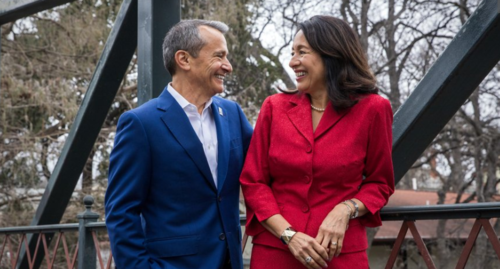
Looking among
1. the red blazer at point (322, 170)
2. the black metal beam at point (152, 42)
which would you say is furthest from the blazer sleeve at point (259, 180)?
the black metal beam at point (152, 42)

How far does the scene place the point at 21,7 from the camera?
451 cm

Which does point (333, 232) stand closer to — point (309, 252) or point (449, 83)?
point (309, 252)

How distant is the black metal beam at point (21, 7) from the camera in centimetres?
418

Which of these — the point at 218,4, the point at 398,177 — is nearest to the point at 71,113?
the point at 218,4

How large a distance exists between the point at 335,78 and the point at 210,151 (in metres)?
0.51

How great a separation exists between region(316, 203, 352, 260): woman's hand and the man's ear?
76cm

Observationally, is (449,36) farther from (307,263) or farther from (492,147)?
(307,263)

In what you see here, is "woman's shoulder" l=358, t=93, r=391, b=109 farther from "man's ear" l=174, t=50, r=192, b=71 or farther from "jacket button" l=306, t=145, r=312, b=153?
"man's ear" l=174, t=50, r=192, b=71

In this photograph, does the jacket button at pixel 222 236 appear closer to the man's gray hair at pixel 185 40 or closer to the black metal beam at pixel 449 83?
the man's gray hair at pixel 185 40

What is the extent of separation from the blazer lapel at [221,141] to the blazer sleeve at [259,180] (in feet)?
0.29

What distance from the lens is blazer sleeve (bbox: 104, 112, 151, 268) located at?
2189mm

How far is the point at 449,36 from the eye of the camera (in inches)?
575

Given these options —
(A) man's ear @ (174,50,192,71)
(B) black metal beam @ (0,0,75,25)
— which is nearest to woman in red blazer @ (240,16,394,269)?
(A) man's ear @ (174,50,192,71)

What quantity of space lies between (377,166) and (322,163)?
18 centimetres
